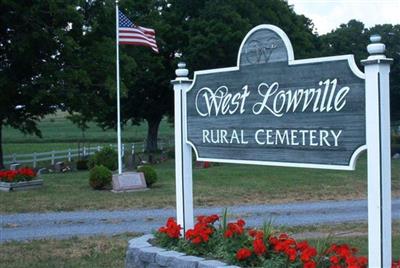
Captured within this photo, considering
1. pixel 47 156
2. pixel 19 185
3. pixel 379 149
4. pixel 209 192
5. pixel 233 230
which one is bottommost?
pixel 209 192

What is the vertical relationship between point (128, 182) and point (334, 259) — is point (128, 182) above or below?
below

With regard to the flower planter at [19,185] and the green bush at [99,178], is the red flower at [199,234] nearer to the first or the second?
the green bush at [99,178]

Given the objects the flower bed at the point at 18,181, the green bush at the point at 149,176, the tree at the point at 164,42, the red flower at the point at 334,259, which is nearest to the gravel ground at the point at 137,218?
the green bush at the point at 149,176

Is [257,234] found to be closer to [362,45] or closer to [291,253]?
[291,253]

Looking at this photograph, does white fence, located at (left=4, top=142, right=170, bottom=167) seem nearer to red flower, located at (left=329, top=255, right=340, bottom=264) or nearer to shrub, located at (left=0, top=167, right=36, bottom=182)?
shrub, located at (left=0, top=167, right=36, bottom=182)

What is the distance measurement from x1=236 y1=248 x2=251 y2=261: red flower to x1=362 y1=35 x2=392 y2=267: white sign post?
121cm

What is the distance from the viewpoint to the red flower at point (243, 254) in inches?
228

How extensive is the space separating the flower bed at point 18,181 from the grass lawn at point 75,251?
27.2 ft

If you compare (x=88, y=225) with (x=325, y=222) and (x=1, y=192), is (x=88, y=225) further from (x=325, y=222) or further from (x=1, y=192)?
(x=1, y=192)

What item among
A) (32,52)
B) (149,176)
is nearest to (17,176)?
(149,176)

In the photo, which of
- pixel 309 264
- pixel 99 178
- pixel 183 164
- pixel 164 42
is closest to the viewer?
pixel 309 264

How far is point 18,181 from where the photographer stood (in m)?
18.1

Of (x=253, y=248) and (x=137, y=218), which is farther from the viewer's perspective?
(x=137, y=218)

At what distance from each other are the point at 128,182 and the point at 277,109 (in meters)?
12.1
